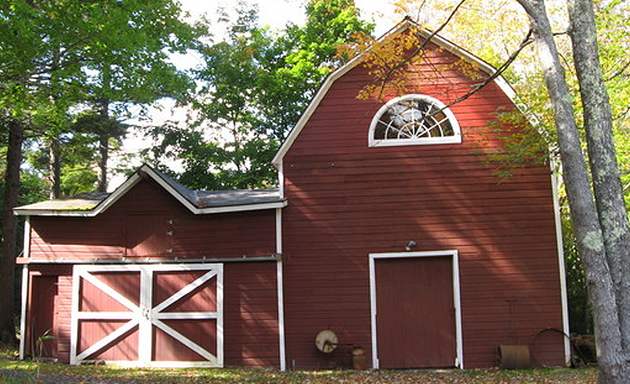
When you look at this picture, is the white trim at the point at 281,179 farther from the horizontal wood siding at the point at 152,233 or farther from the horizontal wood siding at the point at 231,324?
the horizontal wood siding at the point at 231,324

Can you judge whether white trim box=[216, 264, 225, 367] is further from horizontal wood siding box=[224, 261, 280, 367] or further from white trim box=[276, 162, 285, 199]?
white trim box=[276, 162, 285, 199]

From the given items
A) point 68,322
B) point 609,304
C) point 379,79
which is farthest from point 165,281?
point 609,304

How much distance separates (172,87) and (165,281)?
615 centimetres

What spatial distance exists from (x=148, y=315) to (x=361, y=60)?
6.76 m

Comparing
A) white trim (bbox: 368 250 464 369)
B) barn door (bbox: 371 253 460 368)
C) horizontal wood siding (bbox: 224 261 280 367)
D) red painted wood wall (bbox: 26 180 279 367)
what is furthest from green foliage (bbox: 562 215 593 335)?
red painted wood wall (bbox: 26 180 279 367)

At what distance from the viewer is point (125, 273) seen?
35.2ft

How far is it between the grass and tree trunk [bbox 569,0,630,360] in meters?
2.59

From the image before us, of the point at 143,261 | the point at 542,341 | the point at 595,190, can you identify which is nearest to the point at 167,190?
the point at 143,261

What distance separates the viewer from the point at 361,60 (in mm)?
10602

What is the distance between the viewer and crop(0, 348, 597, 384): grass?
8836mm

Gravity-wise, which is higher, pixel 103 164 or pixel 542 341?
pixel 103 164

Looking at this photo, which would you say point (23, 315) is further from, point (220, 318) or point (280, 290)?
point (280, 290)

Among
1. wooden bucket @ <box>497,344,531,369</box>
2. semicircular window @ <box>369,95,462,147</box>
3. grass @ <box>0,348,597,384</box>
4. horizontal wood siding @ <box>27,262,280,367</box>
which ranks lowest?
grass @ <box>0,348,597,384</box>

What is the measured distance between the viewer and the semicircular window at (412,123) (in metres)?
10.6
